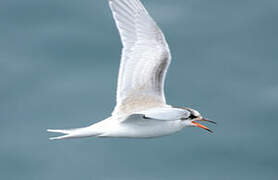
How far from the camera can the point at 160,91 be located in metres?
14.9

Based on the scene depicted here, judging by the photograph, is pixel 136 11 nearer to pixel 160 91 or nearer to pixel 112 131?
pixel 160 91

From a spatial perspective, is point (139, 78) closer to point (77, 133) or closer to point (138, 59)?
point (138, 59)

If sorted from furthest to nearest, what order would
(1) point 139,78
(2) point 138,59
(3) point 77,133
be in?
(2) point 138,59 < (1) point 139,78 < (3) point 77,133

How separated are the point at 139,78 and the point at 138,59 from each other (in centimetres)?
48

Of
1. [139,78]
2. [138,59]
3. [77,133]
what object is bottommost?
[77,133]

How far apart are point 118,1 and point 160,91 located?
7.26ft

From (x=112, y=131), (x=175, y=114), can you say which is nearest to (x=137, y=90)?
(x=112, y=131)

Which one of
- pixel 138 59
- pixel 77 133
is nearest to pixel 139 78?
pixel 138 59

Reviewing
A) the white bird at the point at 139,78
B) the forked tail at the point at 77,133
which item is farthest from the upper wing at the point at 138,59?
the forked tail at the point at 77,133

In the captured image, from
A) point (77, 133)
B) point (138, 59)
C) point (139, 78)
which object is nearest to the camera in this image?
point (77, 133)

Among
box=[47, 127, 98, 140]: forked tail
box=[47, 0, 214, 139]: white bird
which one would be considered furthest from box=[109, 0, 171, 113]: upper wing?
box=[47, 127, 98, 140]: forked tail

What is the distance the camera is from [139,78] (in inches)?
590

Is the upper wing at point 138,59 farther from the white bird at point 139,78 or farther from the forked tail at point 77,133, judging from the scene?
the forked tail at point 77,133

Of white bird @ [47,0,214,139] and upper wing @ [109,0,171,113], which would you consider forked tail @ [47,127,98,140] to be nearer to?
white bird @ [47,0,214,139]
